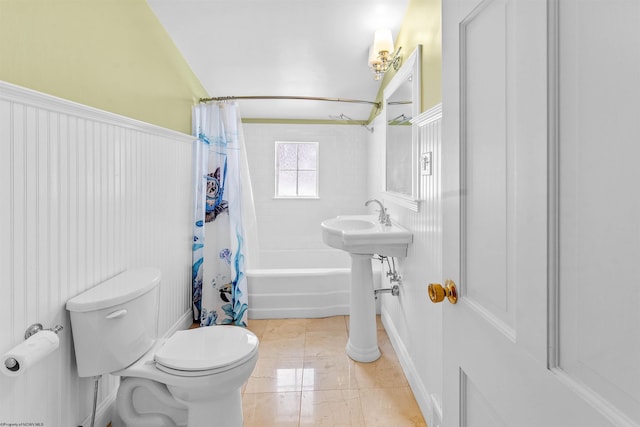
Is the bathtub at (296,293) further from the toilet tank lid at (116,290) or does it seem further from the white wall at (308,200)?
the toilet tank lid at (116,290)

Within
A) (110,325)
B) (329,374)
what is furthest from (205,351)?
(329,374)

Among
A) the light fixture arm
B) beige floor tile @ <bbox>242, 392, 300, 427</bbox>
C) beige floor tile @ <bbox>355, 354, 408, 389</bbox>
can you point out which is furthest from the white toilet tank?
the light fixture arm

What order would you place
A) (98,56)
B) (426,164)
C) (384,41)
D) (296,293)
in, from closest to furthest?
1. (98,56)
2. (426,164)
3. (384,41)
4. (296,293)

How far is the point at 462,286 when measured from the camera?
2.61ft

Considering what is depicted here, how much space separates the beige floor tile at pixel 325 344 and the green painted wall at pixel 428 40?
164cm

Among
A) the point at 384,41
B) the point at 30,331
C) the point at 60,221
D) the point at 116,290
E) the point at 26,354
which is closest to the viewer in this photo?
the point at 26,354

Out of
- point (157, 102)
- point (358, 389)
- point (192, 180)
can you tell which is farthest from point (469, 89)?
point (192, 180)

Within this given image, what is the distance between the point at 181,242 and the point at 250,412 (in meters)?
1.27

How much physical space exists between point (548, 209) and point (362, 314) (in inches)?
70.1

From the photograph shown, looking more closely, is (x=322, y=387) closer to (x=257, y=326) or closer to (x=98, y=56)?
(x=257, y=326)

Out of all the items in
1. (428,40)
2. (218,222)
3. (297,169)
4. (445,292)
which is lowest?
(445,292)

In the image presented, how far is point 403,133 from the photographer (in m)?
2.18

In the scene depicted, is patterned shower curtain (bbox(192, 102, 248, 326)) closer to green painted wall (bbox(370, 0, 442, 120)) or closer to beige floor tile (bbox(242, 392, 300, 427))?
beige floor tile (bbox(242, 392, 300, 427))

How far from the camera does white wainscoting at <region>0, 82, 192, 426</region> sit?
104cm
